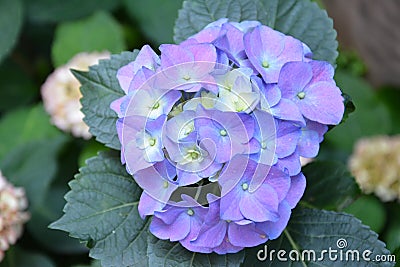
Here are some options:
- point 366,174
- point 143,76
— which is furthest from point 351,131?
point 143,76

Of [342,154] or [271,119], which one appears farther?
[342,154]

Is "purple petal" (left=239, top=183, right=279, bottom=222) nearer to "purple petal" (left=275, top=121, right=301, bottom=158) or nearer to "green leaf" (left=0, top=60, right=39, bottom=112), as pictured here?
"purple petal" (left=275, top=121, right=301, bottom=158)

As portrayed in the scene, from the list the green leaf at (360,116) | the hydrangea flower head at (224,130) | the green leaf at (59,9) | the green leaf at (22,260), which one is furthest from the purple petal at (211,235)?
the green leaf at (59,9)

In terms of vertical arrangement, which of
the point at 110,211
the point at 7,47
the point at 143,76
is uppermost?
the point at 143,76

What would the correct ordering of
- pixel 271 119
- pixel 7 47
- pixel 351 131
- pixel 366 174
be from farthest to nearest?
pixel 351 131
pixel 366 174
pixel 7 47
pixel 271 119

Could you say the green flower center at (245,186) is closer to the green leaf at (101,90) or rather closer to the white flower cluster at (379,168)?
the green leaf at (101,90)

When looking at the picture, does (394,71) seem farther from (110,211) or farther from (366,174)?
(110,211)

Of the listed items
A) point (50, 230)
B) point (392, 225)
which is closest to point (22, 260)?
point (50, 230)

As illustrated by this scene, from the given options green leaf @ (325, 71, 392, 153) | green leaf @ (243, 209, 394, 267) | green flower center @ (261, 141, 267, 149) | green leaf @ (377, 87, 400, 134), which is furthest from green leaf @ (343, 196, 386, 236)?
green flower center @ (261, 141, 267, 149)
